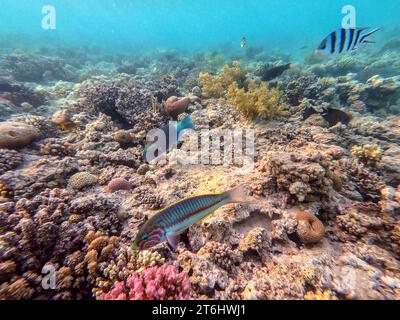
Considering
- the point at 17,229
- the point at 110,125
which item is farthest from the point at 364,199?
the point at 110,125

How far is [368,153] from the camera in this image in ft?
13.8

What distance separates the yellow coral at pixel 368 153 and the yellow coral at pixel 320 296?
3.42m

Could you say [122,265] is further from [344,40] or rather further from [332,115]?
[332,115]

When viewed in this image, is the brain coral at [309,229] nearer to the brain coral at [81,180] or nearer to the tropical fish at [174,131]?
the tropical fish at [174,131]

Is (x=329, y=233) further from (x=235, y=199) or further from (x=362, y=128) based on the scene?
(x=362, y=128)

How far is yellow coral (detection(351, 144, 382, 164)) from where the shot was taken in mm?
4141

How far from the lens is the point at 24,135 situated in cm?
421

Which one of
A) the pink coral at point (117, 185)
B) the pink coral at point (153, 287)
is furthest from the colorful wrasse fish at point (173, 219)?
the pink coral at point (117, 185)

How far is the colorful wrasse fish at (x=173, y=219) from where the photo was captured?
170cm

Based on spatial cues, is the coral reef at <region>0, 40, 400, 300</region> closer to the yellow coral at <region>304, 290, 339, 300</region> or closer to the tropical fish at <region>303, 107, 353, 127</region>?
A: the yellow coral at <region>304, 290, 339, 300</region>

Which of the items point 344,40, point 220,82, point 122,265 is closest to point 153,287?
point 122,265

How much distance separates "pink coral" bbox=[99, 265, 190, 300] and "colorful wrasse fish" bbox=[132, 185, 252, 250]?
574 mm

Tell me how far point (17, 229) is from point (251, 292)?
2.93 metres

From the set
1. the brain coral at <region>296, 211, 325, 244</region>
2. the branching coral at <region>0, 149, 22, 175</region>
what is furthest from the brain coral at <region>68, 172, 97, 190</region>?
the brain coral at <region>296, 211, 325, 244</region>
